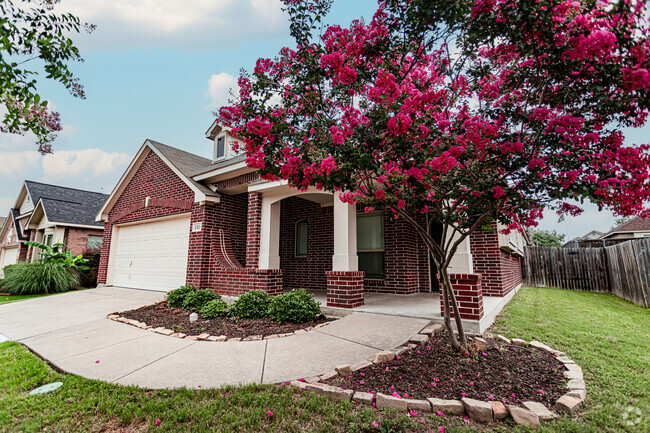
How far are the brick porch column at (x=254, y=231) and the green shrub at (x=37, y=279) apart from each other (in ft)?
31.1

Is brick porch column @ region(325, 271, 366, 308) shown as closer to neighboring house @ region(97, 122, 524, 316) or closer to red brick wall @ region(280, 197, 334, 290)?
neighboring house @ region(97, 122, 524, 316)

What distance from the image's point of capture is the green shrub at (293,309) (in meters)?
4.92

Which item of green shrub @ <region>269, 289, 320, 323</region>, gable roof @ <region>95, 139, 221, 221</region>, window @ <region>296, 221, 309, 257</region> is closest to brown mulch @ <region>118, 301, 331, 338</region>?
green shrub @ <region>269, 289, 320, 323</region>

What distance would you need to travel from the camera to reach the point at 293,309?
4.95 metres

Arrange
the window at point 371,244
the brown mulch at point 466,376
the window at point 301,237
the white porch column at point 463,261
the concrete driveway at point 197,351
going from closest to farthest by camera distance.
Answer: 1. the brown mulch at point 466,376
2. the concrete driveway at point 197,351
3. the white porch column at point 463,261
4. the window at point 371,244
5. the window at point 301,237

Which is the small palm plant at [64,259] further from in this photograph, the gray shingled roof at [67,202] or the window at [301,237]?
the window at [301,237]

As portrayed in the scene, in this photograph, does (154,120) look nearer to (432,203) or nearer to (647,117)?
(432,203)

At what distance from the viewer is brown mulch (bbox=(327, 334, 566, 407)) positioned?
2.53m

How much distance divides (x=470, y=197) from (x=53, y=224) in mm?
19024

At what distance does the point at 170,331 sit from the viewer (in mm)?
4672

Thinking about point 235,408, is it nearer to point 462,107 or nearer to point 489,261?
point 462,107

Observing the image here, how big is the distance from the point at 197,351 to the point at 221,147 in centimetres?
758

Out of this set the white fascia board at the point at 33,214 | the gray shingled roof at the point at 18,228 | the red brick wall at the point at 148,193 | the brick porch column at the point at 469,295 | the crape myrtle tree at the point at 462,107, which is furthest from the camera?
the gray shingled roof at the point at 18,228

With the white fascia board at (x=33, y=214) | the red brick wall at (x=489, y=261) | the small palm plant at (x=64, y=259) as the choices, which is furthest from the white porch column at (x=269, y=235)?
the white fascia board at (x=33, y=214)
